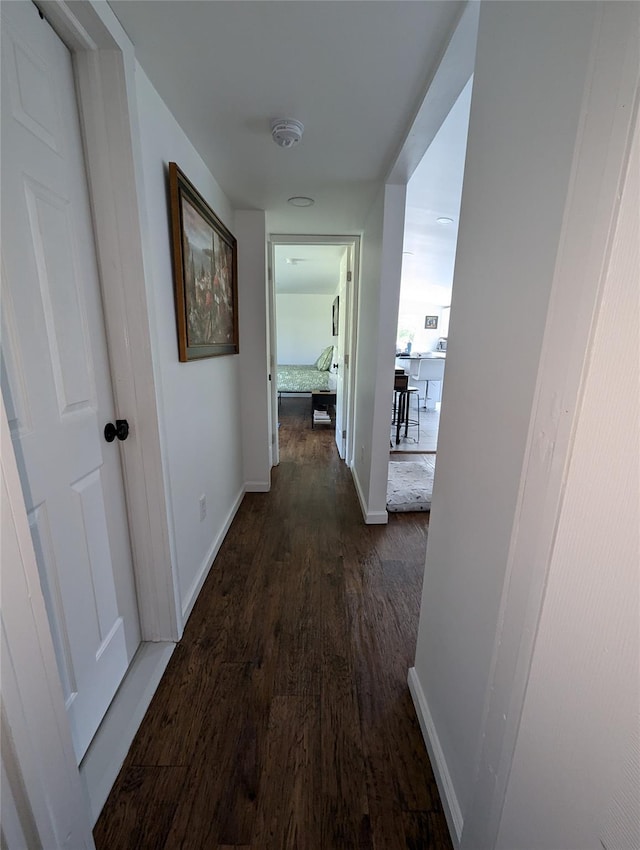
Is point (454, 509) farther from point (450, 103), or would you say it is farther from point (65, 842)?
point (450, 103)

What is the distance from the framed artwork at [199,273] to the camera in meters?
1.47

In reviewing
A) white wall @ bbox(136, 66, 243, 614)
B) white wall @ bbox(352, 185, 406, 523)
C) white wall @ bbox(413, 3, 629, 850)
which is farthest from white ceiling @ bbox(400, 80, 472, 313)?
white wall @ bbox(136, 66, 243, 614)

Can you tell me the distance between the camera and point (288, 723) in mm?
1201

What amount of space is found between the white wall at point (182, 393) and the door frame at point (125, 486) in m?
0.07

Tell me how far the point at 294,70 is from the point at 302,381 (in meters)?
5.01

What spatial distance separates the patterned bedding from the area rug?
2.70 m

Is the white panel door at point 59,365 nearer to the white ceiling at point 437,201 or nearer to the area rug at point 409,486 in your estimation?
the white ceiling at point 437,201

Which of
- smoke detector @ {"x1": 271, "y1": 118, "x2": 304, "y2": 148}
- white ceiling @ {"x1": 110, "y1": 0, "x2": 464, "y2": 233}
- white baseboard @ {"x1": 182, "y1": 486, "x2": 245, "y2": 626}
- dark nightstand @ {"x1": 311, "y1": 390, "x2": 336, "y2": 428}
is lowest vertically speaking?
white baseboard @ {"x1": 182, "y1": 486, "x2": 245, "y2": 626}

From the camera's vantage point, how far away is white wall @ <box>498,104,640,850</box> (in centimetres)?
42

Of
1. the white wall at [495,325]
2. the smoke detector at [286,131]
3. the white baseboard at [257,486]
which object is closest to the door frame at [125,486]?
the smoke detector at [286,131]

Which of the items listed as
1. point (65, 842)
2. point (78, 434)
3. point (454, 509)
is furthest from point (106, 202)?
point (65, 842)

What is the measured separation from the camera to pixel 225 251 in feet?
7.32

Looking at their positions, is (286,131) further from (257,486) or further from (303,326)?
(303,326)

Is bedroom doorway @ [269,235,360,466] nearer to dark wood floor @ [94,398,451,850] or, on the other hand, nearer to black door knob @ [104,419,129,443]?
dark wood floor @ [94,398,451,850]
